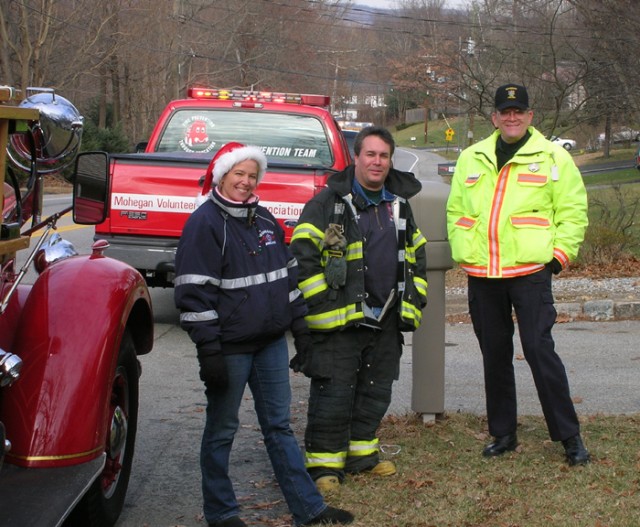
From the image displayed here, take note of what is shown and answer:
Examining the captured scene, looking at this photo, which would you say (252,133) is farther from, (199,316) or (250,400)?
(199,316)

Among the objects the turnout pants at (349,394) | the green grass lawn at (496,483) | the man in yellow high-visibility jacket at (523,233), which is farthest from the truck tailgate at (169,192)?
the turnout pants at (349,394)

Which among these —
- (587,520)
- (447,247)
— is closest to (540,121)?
(447,247)

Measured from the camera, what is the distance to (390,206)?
535cm

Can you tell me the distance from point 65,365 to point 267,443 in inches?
44.7

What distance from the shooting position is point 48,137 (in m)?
4.11

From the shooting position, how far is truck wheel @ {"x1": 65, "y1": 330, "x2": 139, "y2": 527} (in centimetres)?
433

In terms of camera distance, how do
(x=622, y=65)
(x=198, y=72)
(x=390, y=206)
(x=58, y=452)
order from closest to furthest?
(x=58, y=452)
(x=390, y=206)
(x=622, y=65)
(x=198, y=72)

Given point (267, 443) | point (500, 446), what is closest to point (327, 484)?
point (267, 443)

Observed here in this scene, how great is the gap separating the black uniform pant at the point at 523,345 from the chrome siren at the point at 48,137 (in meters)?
2.37

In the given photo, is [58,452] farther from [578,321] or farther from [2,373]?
[578,321]

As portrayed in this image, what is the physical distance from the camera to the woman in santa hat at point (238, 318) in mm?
4371

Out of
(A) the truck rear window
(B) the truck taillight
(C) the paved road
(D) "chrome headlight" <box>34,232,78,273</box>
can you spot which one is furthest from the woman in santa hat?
(B) the truck taillight

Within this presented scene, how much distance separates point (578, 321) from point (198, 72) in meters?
42.1

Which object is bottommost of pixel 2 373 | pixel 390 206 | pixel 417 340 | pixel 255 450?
pixel 255 450
